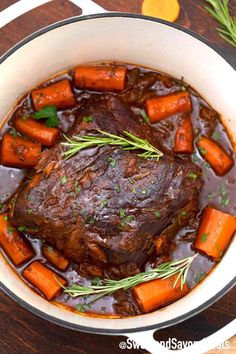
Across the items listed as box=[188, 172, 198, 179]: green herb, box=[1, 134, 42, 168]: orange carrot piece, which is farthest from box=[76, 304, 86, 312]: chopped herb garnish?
box=[188, 172, 198, 179]: green herb

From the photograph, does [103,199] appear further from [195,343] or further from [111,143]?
[195,343]

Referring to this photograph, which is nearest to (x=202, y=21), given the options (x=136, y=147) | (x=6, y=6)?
(x=136, y=147)

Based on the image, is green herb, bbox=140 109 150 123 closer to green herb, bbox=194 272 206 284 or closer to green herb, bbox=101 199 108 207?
green herb, bbox=101 199 108 207

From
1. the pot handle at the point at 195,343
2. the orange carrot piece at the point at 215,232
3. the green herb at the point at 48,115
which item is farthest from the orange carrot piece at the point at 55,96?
the pot handle at the point at 195,343

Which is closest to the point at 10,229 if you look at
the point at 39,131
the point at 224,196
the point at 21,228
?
the point at 21,228

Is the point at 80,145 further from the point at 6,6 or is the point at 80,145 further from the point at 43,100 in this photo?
the point at 6,6
